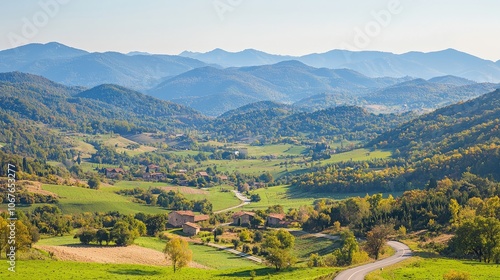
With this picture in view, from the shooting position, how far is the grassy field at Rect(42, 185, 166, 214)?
388ft

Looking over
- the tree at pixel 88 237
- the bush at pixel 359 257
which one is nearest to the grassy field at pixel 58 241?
the tree at pixel 88 237

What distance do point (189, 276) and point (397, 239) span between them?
31.6m

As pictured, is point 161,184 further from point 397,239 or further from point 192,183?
point 397,239

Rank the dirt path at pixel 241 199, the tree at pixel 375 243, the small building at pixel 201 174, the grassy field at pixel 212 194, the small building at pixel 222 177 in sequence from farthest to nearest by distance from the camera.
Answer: the small building at pixel 201 174, the small building at pixel 222 177, the grassy field at pixel 212 194, the dirt path at pixel 241 199, the tree at pixel 375 243

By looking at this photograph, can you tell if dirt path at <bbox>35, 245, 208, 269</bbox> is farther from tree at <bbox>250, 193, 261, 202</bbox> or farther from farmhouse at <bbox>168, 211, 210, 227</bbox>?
tree at <bbox>250, 193, 261, 202</bbox>

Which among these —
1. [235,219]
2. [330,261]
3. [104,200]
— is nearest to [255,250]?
[330,261]

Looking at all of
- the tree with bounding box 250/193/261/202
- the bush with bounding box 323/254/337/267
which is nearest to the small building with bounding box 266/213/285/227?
the bush with bounding box 323/254/337/267

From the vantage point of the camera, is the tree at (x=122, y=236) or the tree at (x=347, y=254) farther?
the tree at (x=122, y=236)

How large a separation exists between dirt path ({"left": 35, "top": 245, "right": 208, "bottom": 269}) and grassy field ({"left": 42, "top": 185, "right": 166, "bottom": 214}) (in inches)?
1929

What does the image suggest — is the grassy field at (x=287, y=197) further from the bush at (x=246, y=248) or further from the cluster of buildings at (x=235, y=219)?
the bush at (x=246, y=248)

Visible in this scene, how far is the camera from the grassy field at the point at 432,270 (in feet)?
139

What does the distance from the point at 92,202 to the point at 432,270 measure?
93.6 m

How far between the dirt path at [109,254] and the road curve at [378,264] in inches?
833

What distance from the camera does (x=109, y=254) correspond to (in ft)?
210
